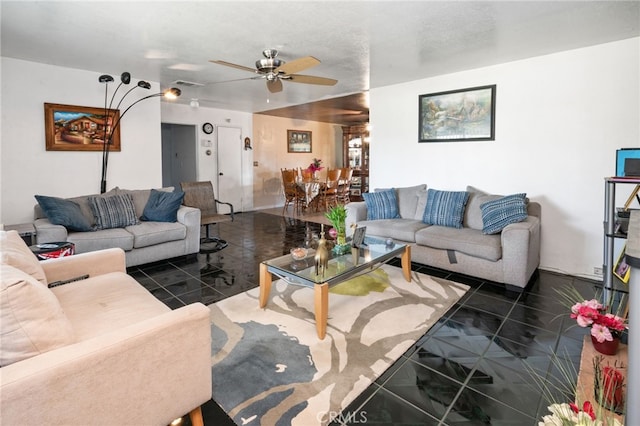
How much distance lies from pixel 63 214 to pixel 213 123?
14.4 ft

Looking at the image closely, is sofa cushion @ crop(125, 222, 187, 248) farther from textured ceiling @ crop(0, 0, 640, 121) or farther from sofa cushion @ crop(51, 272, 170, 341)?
textured ceiling @ crop(0, 0, 640, 121)

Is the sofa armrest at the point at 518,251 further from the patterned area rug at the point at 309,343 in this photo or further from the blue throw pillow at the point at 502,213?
the patterned area rug at the point at 309,343

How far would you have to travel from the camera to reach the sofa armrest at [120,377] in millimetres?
1032

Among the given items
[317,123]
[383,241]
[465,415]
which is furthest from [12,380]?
[317,123]

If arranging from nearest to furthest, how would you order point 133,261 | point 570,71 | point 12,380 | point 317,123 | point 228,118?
point 12,380, point 570,71, point 133,261, point 228,118, point 317,123

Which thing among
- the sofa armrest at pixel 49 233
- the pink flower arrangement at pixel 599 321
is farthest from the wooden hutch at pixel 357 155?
the pink flower arrangement at pixel 599 321

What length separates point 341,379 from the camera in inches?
74.6

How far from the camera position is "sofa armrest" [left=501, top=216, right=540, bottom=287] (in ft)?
10.2

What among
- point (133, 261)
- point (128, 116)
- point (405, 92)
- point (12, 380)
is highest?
point (405, 92)

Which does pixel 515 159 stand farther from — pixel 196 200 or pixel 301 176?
pixel 301 176

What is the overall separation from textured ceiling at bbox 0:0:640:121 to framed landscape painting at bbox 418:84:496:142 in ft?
1.06

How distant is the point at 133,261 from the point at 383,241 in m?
2.75

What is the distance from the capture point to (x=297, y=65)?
9.87ft

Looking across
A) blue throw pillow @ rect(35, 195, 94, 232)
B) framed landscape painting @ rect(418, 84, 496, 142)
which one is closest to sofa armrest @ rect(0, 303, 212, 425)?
blue throw pillow @ rect(35, 195, 94, 232)
